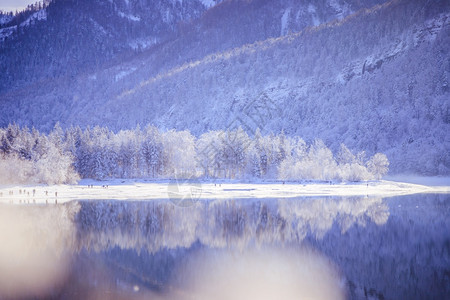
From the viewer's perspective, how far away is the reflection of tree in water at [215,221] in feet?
118

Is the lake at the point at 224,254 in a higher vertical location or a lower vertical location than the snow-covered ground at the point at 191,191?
lower

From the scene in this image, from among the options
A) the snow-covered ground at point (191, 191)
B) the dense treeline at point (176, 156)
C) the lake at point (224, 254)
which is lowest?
the lake at point (224, 254)

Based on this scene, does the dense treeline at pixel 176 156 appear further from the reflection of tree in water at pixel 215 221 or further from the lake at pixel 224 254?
the lake at pixel 224 254

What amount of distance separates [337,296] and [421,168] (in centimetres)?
12219

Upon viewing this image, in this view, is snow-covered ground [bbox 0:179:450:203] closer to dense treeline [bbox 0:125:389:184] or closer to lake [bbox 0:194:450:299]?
dense treeline [bbox 0:125:389:184]

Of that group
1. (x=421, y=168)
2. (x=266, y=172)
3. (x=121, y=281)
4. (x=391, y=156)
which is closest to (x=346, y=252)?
(x=121, y=281)

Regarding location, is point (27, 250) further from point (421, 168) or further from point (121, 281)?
point (421, 168)

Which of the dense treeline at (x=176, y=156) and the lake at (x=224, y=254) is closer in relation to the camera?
the lake at (x=224, y=254)

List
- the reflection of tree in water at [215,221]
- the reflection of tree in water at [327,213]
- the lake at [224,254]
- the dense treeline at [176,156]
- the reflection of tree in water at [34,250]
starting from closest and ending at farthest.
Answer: the lake at [224,254]
the reflection of tree in water at [34,250]
the reflection of tree in water at [215,221]
the reflection of tree in water at [327,213]
the dense treeline at [176,156]

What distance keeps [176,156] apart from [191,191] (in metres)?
28.5

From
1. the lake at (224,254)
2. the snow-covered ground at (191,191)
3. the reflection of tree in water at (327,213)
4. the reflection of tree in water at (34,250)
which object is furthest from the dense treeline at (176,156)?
the reflection of tree in water at (34,250)

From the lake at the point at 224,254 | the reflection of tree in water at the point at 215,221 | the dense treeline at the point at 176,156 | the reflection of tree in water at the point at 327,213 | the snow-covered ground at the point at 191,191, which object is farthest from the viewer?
the dense treeline at the point at 176,156

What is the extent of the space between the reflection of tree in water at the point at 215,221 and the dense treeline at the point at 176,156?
118ft

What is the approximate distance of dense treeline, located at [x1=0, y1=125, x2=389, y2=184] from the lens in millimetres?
99125
